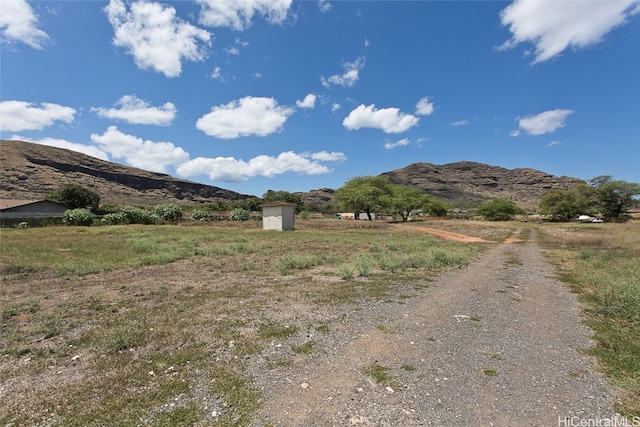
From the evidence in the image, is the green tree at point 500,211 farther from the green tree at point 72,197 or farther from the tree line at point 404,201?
the green tree at point 72,197

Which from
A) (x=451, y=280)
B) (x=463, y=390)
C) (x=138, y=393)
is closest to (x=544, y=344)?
(x=463, y=390)

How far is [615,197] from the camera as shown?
62.4 meters

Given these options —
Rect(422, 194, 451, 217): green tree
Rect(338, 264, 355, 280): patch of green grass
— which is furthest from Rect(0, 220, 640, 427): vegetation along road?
Rect(422, 194, 451, 217): green tree

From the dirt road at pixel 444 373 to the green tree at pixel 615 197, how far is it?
78.0m

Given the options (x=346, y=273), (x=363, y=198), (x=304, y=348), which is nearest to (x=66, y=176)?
(x=363, y=198)

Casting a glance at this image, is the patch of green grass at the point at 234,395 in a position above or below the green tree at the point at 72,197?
below

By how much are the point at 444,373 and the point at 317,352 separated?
6.52ft

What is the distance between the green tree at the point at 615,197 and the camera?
60.7 metres

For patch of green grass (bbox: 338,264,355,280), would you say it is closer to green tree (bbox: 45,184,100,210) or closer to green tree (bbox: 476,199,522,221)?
green tree (bbox: 45,184,100,210)

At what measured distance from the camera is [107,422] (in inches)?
128

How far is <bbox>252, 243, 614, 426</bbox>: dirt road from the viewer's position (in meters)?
3.38

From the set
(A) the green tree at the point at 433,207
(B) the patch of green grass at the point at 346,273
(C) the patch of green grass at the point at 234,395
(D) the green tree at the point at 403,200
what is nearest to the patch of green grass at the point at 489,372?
(C) the patch of green grass at the point at 234,395

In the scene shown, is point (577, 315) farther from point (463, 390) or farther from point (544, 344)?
point (463, 390)

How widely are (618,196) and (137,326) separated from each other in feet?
287
